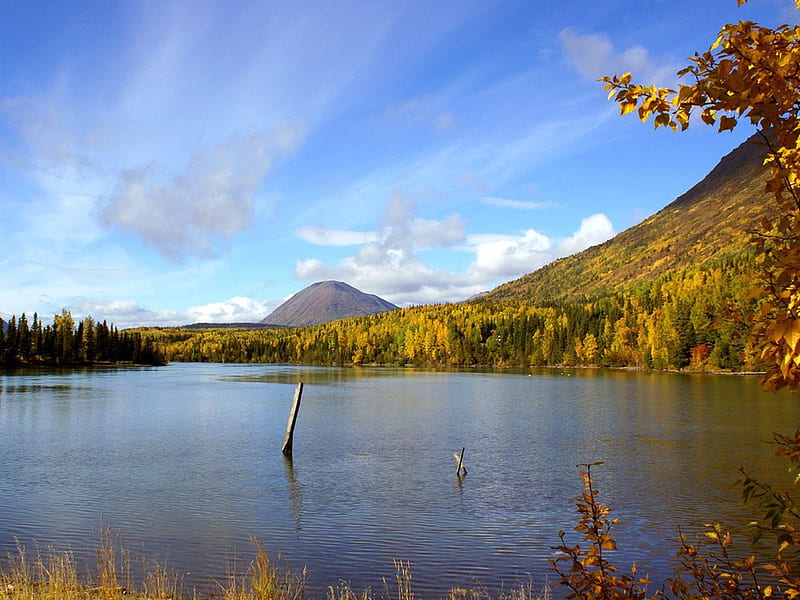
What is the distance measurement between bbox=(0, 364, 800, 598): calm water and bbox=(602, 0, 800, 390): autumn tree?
21.0 ft

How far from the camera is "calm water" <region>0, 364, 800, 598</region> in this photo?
15430 millimetres

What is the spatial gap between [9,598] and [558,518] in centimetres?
1427

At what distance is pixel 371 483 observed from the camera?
23422mm

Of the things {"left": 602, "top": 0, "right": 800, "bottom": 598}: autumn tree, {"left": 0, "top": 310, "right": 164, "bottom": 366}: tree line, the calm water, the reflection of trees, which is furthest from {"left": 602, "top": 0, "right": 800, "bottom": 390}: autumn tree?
{"left": 0, "top": 310, "right": 164, "bottom": 366}: tree line

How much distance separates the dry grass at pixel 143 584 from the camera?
34.0ft

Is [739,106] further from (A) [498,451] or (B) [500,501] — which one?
(A) [498,451]

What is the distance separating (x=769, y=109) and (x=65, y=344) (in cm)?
16015

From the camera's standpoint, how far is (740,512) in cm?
1891

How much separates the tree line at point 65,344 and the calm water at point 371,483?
97.8m

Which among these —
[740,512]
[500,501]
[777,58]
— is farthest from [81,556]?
[740,512]

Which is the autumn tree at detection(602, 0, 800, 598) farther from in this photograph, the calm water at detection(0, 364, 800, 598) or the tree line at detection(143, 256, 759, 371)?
the tree line at detection(143, 256, 759, 371)

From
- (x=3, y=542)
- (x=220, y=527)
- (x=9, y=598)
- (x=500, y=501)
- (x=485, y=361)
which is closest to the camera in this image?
(x=9, y=598)

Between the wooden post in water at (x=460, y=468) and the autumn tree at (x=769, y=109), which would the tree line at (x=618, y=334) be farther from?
the autumn tree at (x=769, y=109)

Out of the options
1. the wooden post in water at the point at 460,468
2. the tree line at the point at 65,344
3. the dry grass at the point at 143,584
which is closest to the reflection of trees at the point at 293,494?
the dry grass at the point at 143,584
